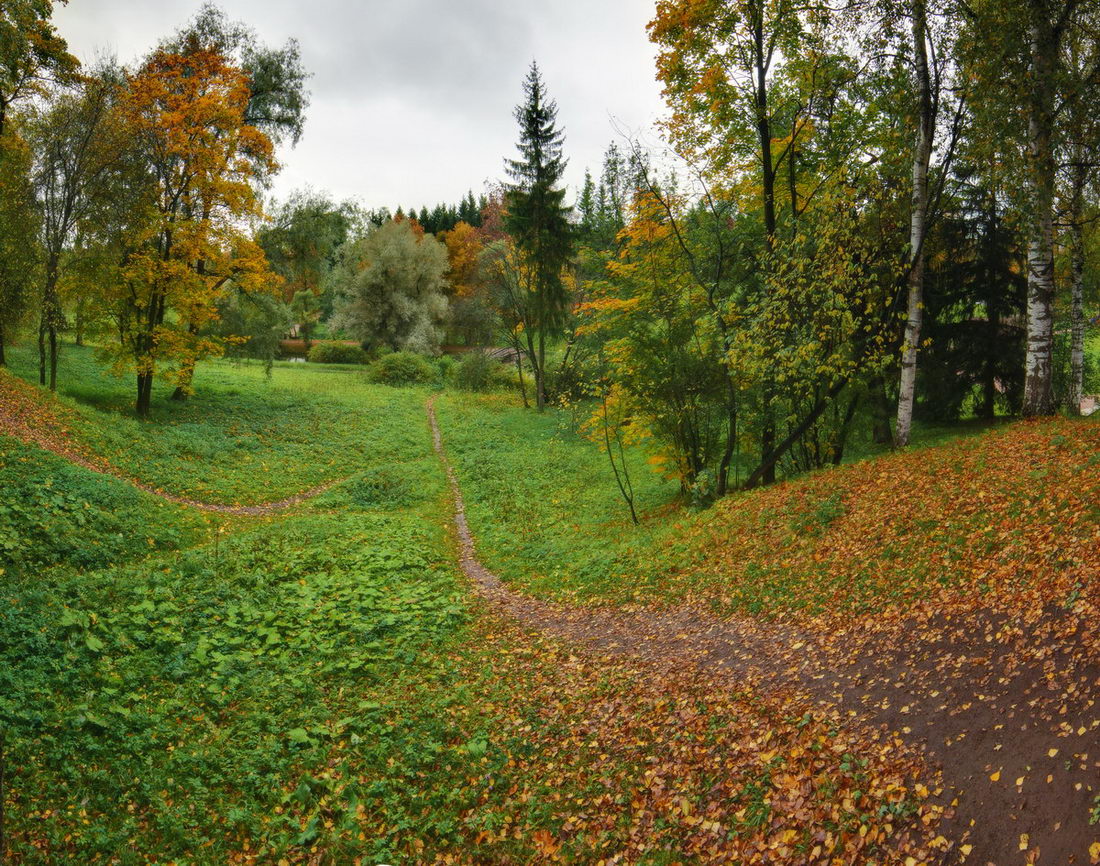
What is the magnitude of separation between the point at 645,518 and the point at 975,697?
37.0 ft

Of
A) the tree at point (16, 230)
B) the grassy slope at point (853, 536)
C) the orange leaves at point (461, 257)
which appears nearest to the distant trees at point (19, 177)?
the tree at point (16, 230)

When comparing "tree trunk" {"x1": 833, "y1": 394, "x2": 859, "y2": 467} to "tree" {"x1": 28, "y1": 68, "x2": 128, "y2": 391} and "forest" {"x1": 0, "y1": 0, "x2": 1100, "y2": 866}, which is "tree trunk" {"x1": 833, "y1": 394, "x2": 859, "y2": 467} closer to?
"forest" {"x1": 0, "y1": 0, "x2": 1100, "y2": 866}

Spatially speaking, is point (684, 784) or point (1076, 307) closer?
point (684, 784)

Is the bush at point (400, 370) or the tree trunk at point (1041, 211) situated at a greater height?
the tree trunk at point (1041, 211)

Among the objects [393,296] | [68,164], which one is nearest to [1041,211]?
[68,164]

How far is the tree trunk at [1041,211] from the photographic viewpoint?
10953 mm

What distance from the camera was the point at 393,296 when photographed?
4666 centimetres

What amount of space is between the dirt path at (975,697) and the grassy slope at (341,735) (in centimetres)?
50

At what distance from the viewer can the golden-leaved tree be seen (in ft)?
72.5

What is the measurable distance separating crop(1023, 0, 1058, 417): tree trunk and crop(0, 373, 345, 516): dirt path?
59.8 ft

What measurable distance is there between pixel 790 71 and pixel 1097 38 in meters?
5.13

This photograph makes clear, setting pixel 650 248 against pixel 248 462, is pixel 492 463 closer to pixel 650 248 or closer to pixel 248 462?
pixel 248 462

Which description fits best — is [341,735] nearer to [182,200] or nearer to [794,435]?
[794,435]

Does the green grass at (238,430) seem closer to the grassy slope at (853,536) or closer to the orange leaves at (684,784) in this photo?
the grassy slope at (853,536)
